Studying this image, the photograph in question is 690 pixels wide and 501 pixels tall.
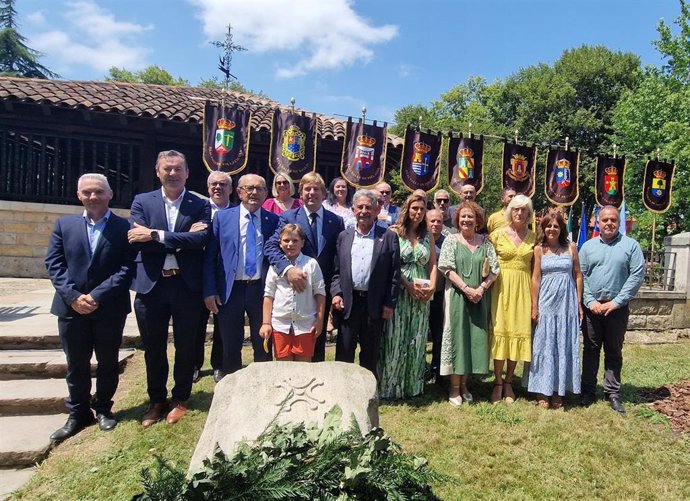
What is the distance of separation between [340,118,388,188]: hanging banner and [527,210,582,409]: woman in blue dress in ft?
16.0

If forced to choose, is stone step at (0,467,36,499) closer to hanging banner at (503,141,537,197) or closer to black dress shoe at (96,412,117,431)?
black dress shoe at (96,412,117,431)

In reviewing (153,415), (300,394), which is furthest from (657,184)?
(153,415)

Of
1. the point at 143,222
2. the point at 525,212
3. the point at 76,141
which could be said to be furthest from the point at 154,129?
the point at 525,212

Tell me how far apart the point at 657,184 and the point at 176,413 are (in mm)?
11841

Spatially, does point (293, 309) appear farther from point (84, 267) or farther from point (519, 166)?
point (519, 166)

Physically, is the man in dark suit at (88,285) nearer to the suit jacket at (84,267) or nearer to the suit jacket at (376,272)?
the suit jacket at (84,267)

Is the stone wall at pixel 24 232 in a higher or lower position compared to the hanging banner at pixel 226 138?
lower

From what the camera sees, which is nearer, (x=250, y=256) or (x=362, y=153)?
(x=250, y=256)

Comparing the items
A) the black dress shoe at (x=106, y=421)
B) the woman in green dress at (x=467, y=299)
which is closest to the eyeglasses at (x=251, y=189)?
the woman in green dress at (x=467, y=299)

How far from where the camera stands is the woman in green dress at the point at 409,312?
4.24m

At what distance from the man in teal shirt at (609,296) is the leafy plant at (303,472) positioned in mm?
2787

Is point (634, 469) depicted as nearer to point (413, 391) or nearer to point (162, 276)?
point (413, 391)

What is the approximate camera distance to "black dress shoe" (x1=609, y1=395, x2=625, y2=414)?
4.22 metres

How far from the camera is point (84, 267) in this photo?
3.45 metres
